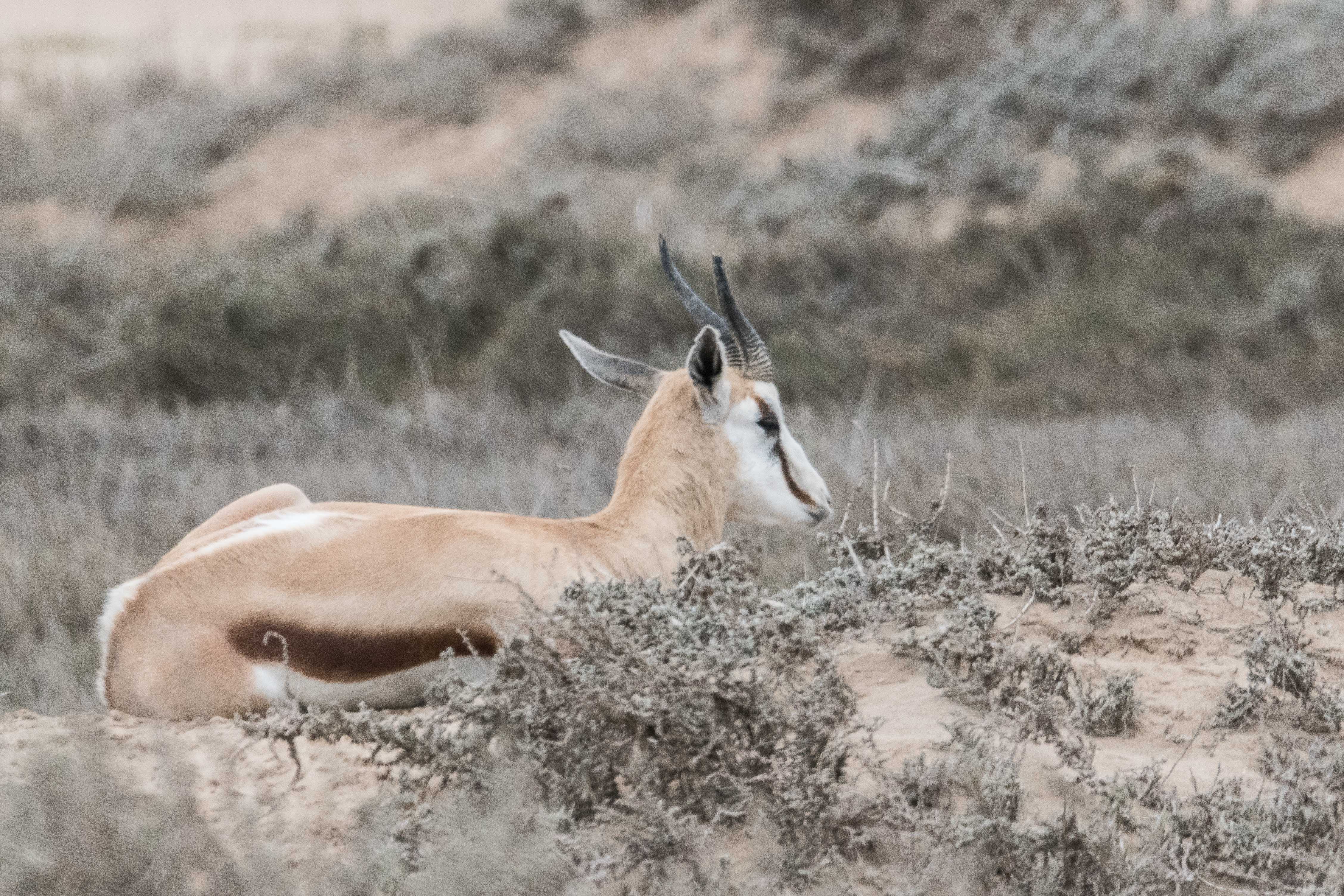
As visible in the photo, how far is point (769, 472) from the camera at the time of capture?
20.2 ft

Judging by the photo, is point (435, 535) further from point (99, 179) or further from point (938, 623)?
point (99, 179)

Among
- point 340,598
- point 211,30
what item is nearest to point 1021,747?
point 340,598

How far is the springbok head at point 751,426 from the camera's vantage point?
5996mm

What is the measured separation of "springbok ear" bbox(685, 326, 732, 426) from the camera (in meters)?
5.60

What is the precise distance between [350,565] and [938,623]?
1940 mm

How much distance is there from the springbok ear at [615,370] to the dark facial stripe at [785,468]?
0.61m

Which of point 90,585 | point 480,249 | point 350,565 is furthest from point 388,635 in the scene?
point 480,249

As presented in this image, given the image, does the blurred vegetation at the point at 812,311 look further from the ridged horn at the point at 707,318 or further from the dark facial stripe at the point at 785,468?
the ridged horn at the point at 707,318

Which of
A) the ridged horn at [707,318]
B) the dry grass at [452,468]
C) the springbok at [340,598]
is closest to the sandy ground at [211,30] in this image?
the dry grass at [452,468]

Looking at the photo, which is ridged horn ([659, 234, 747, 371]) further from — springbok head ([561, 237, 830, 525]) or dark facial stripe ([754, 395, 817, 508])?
dark facial stripe ([754, 395, 817, 508])

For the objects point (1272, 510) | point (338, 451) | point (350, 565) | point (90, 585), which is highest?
point (350, 565)

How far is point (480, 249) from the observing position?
1595cm

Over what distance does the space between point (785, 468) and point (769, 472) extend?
85 mm

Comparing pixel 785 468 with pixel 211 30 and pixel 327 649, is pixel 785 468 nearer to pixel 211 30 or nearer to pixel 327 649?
pixel 327 649
